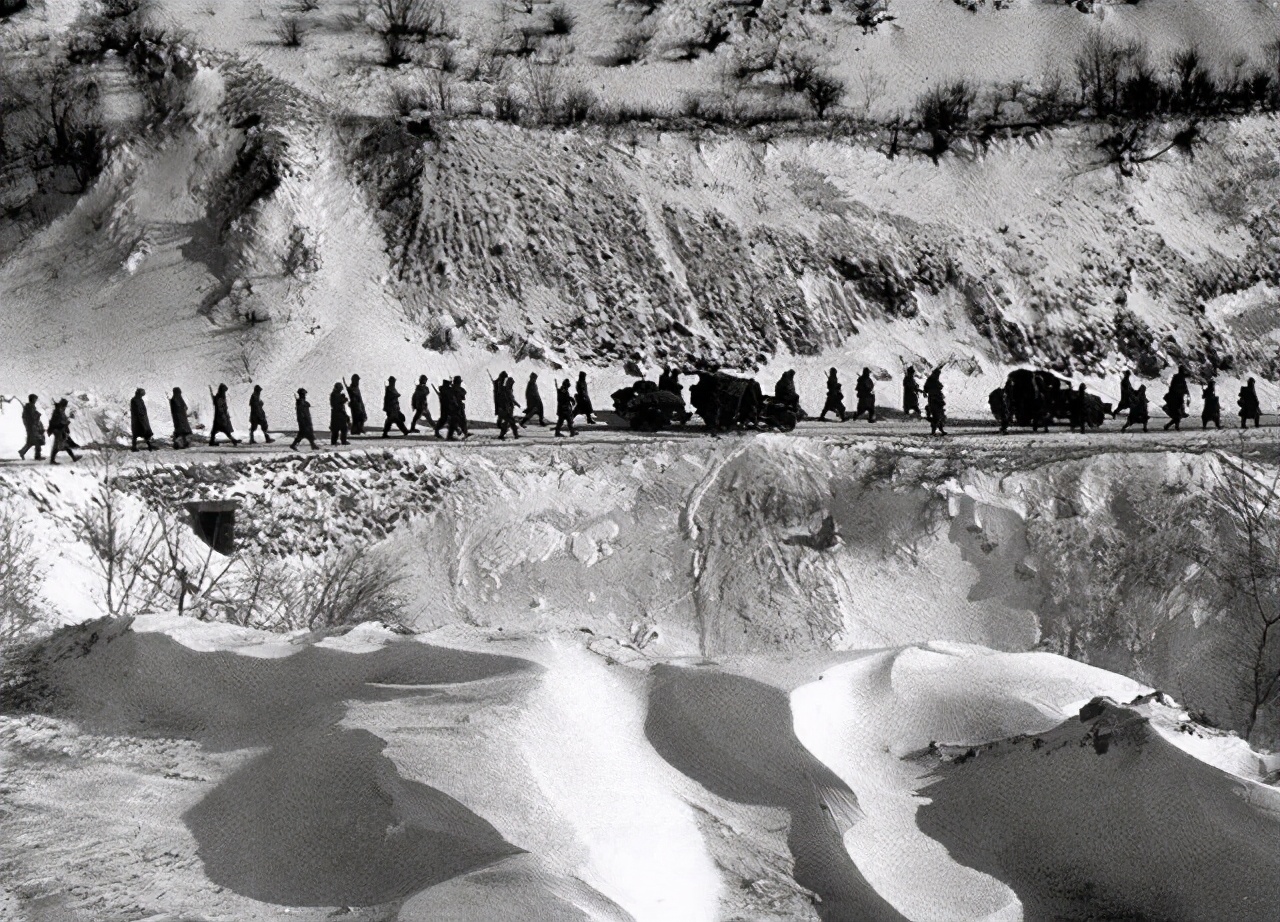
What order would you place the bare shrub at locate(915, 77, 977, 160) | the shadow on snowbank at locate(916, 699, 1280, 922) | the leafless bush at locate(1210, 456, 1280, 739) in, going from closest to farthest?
the shadow on snowbank at locate(916, 699, 1280, 922)
the leafless bush at locate(1210, 456, 1280, 739)
the bare shrub at locate(915, 77, 977, 160)

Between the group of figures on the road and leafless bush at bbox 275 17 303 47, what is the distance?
1785cm

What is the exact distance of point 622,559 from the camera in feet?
84.4

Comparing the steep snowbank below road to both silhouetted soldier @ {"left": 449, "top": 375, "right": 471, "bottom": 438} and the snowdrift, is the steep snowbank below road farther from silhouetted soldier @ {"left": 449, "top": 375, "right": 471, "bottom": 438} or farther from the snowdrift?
silhouetted soldier @ {"left": 449, "top": 375, "right": 471, "bottom": 438}

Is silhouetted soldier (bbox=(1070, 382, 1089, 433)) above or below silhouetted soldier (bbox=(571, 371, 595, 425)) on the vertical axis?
below

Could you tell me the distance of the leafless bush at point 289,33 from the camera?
4469 cm

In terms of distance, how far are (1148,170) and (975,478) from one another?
905 inches

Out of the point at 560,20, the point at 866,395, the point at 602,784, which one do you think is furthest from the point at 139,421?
the point at 560,20

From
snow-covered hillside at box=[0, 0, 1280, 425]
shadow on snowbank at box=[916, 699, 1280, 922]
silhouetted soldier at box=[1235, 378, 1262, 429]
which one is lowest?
shadow on snowbank at box=[916, 699, 1280, 922]

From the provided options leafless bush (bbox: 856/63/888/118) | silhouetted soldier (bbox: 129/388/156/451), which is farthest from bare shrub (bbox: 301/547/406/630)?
leafless bush (bbox: 856/63/888/118)

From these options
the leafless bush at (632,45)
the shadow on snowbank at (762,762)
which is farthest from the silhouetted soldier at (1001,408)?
the shadow on snowbank at (762,762)

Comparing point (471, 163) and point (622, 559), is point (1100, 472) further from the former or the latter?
point (471, 163)

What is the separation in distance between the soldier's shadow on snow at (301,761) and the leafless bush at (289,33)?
37.6 meters

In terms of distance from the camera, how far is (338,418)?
88.8ft

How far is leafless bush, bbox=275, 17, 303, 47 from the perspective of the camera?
4469 cm
